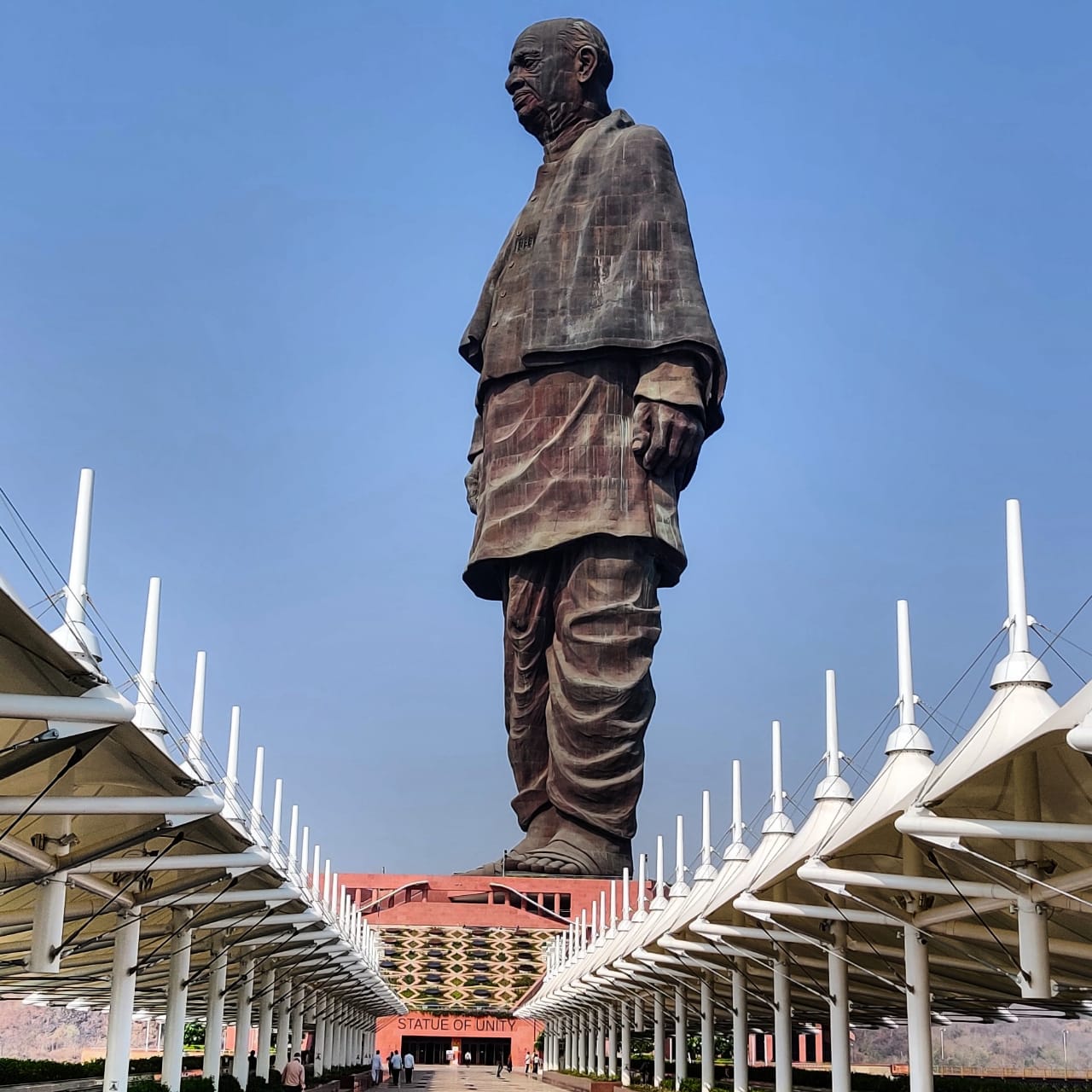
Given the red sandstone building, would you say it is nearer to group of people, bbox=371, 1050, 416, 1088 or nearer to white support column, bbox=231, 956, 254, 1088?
group of people, bbox=371, 1050, 416, 1088

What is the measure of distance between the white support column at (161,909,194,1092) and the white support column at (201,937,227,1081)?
2.76m

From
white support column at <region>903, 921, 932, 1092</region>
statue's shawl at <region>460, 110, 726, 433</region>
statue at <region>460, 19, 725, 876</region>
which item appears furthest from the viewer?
statue's shawl at <region>460, 110, 726, 433</region>

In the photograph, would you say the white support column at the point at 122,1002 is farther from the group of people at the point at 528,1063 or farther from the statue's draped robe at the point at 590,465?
the group of people at the point at 528,1063

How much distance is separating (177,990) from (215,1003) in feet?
12.8

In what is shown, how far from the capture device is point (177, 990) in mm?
23781

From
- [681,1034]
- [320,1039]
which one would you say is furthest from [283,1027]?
[320,1039]

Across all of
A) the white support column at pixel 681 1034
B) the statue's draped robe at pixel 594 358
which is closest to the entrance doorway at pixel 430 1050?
the statue's draped robe at pixel 594 358

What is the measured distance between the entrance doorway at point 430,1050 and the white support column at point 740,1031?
52.3 metres

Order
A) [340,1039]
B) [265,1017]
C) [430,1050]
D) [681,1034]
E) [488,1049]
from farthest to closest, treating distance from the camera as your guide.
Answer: [430,1050] → [488,1049] → [340,1039] → [681,1034] → [265,1017]

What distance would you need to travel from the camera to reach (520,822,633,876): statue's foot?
63719mm

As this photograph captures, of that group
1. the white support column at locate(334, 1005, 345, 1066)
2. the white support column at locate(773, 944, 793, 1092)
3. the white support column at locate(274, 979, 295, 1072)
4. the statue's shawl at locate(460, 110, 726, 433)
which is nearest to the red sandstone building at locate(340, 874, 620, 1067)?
the white support column at locate(334, 1005, 345, 1066)

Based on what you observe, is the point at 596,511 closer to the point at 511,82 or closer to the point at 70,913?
the point at 511,82

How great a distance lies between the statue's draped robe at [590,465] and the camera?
63.9 meters

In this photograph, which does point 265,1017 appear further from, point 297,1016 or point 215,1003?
point 297,1016
